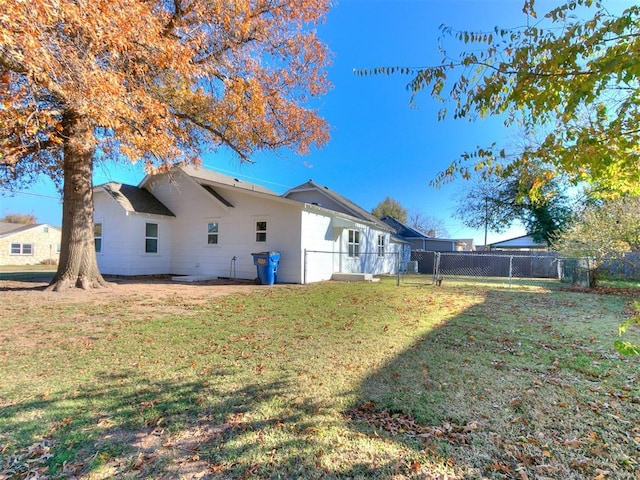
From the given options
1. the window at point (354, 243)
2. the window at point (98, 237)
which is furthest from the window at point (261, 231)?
the window at point (98, 237)

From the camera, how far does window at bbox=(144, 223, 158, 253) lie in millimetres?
14585

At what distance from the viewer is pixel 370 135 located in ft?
73.7

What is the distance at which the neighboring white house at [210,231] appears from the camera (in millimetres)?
12852

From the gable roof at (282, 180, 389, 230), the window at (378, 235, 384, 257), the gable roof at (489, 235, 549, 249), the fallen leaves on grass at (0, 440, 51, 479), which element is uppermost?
the gable roof at (282, 180, 389, 230)

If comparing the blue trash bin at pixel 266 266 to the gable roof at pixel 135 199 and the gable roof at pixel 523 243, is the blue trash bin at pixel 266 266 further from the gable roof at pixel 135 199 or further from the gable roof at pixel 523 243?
the gable roof at pixel 523 243

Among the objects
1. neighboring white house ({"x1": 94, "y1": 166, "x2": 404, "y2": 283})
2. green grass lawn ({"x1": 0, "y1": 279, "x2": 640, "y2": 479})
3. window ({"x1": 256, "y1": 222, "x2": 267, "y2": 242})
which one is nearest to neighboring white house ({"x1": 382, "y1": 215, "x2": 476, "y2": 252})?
neighboring white house ({"x1": 94, "y1": 166, "x2": 404, "y2": 283})

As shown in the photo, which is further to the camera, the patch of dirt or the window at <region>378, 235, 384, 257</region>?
the window at <region>378, 235, 384, 257</region>

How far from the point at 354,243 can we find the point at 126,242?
10.2 meters

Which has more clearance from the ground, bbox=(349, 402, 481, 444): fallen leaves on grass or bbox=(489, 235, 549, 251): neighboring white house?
bbox=(489, 235, 549, 251): neighboring white house

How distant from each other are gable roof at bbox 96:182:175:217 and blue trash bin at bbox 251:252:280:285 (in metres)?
5.72

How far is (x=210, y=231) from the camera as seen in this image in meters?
14.5

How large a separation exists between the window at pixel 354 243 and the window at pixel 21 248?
34.1 meters

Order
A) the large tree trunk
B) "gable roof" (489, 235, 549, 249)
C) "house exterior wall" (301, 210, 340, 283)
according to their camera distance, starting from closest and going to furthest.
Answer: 1. the large tree trunk
2. "house exterior wall" (301, 210, 340, 283)
3. "gable roof" (489, 235, 549, 249)

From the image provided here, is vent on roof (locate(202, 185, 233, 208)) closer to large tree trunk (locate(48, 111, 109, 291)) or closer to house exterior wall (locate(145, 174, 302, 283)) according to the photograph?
house exterior wall (locate(145, 174, 302, 283))
